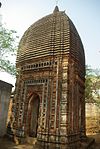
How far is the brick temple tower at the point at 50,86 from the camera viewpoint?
9.93 m

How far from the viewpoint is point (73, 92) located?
11086 mm

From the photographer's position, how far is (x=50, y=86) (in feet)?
35.7

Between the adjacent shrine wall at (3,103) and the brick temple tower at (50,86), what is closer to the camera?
the brick temple tower at (50,86)

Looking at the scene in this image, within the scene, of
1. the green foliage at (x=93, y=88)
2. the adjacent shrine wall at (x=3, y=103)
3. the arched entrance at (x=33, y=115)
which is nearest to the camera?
the arched entrance at (x=33, y=115)

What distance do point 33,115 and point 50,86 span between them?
2621 mm

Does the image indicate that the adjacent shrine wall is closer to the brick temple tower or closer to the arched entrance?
the brick temple tower

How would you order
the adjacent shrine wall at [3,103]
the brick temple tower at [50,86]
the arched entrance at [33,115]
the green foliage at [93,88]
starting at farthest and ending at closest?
the green foliage at [93,88], the adjacent shrine wall at [3,103], the arched entrance at [33,115], the brick temple tower at [50,86]

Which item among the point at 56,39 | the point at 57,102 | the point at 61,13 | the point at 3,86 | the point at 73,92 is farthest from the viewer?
the point at 61,13

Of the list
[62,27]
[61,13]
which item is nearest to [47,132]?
[62,27]

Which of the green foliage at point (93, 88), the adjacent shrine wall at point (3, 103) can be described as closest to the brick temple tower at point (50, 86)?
the adjacent shrine wall at point (3, 103)

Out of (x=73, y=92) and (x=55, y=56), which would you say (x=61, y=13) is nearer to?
(x=55, y=56)

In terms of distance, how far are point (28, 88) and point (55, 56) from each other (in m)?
3.06

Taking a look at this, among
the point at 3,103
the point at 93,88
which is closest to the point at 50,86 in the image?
the point at 3,103

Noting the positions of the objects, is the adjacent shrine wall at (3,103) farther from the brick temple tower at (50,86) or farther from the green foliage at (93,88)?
the green foliage at (93,88)
